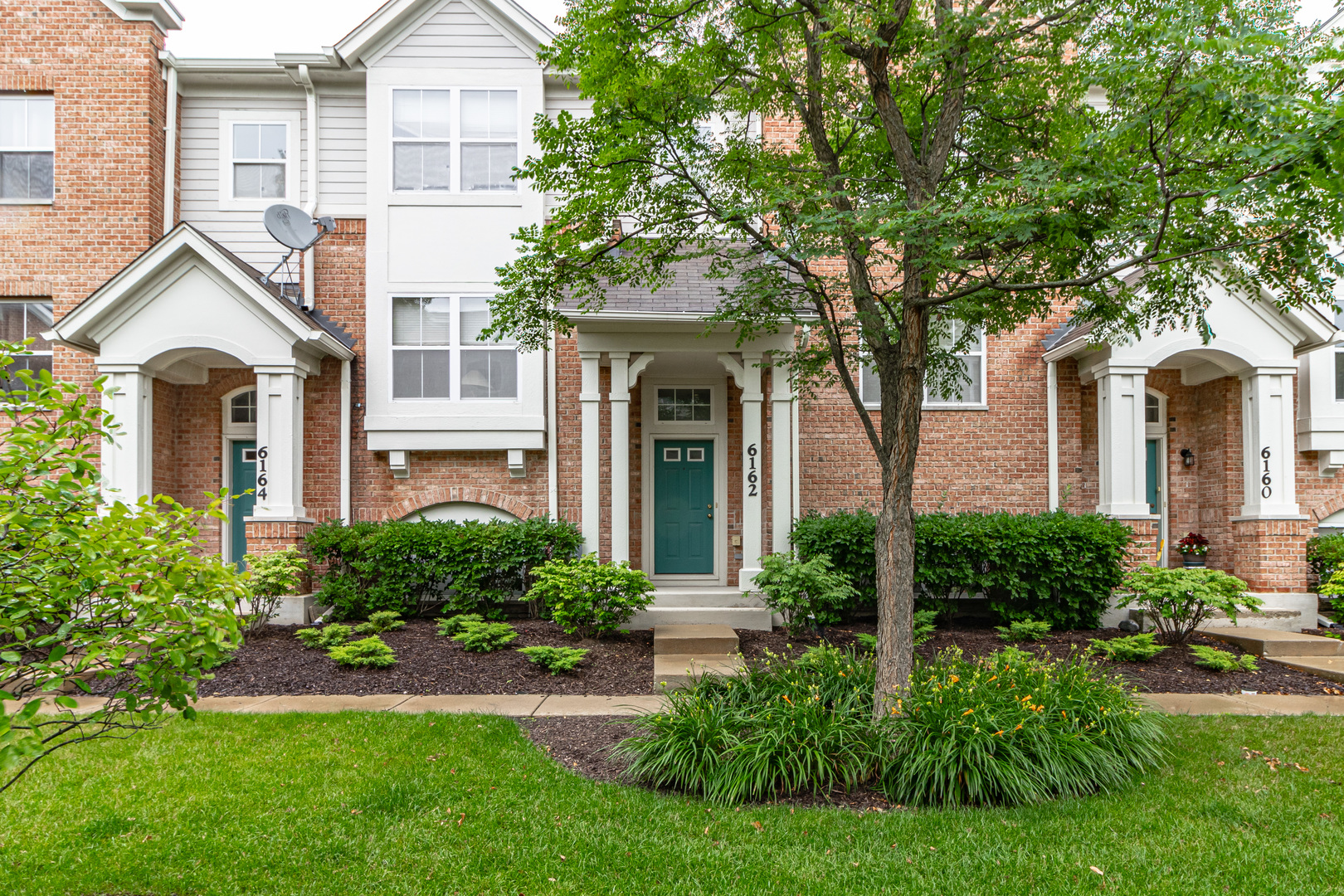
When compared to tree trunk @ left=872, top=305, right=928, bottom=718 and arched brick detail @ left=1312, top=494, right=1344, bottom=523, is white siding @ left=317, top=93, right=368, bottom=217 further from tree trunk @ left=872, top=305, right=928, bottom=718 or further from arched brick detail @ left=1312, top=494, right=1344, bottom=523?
arched brick detail @ left=1312, top=494, right=1344, bottom=523

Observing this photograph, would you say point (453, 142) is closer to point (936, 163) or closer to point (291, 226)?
point (291, 226)

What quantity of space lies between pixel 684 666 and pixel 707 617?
194 centimetres

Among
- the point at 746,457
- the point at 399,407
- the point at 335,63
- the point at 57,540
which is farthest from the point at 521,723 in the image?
the point at 335,63

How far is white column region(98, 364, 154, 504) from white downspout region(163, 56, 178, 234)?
248cm

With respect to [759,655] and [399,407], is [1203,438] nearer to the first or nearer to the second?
[759,655]

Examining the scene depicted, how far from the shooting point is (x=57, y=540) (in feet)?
8.64

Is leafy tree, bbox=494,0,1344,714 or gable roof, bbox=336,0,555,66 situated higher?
gable roof, bbox=336,0,555,66

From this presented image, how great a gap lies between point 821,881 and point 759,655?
4.63 m

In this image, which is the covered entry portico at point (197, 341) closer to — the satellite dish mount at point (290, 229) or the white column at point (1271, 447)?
the satellite dish mount at point (290, 229)

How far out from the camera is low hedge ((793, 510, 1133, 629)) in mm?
9320

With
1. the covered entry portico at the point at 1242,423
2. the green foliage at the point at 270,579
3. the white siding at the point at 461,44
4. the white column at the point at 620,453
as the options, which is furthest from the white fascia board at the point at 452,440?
the covered entry portico at the point at 1242,423

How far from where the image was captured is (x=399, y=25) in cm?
1106

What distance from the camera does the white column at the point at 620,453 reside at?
381 inches

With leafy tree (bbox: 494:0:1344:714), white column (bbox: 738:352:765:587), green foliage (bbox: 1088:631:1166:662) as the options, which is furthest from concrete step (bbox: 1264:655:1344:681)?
white column (bbox: 738:352:765:587)
